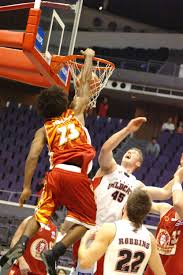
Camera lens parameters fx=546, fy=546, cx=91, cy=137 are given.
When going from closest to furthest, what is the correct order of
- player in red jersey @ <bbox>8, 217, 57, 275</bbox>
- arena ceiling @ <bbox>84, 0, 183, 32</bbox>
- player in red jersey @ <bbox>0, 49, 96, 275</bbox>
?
player in red jersey @ <bbox>0, 49, 96, 275</bbox> → player in red jersey @ <bbox>8, 217, 57, 275</bbox> → arena ceiling @ <bbox>84, 0, 183, 32</bbox>

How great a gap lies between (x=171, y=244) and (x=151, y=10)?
18.2m

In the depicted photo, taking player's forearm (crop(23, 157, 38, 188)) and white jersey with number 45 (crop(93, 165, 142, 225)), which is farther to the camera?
white jersey with number 45 (crop(93, 165, 142, 225))

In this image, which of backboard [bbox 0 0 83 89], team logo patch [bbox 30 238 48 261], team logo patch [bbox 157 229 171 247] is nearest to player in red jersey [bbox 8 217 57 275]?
team logo patch [bbox 30 238 48 261]

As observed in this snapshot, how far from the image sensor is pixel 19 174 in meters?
16.2

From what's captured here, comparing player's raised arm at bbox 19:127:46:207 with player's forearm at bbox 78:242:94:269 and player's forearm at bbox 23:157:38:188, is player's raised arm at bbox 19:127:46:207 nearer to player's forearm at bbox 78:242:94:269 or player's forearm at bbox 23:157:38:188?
player's forearm at bbox 23:157:38:188

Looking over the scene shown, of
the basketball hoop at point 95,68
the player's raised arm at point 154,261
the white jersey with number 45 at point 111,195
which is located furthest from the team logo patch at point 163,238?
the basketball hoop at point 95,68

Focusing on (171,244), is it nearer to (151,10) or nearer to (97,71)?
(97,71)

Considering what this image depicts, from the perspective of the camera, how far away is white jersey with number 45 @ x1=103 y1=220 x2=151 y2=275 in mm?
3689

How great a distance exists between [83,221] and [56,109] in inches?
37.3

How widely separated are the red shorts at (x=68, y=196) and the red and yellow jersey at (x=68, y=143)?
110 millimetres

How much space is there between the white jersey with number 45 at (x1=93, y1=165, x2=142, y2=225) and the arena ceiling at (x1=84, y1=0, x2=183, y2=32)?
17083mm

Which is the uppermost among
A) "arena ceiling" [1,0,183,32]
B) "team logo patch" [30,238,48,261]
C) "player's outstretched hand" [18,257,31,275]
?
"arena ceiling" [1,0,183,32]

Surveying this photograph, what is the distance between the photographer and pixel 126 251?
12.2 feet

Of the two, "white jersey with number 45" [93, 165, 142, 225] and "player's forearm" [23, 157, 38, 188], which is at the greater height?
"player's forearm" [23, 157, 38, 188]
